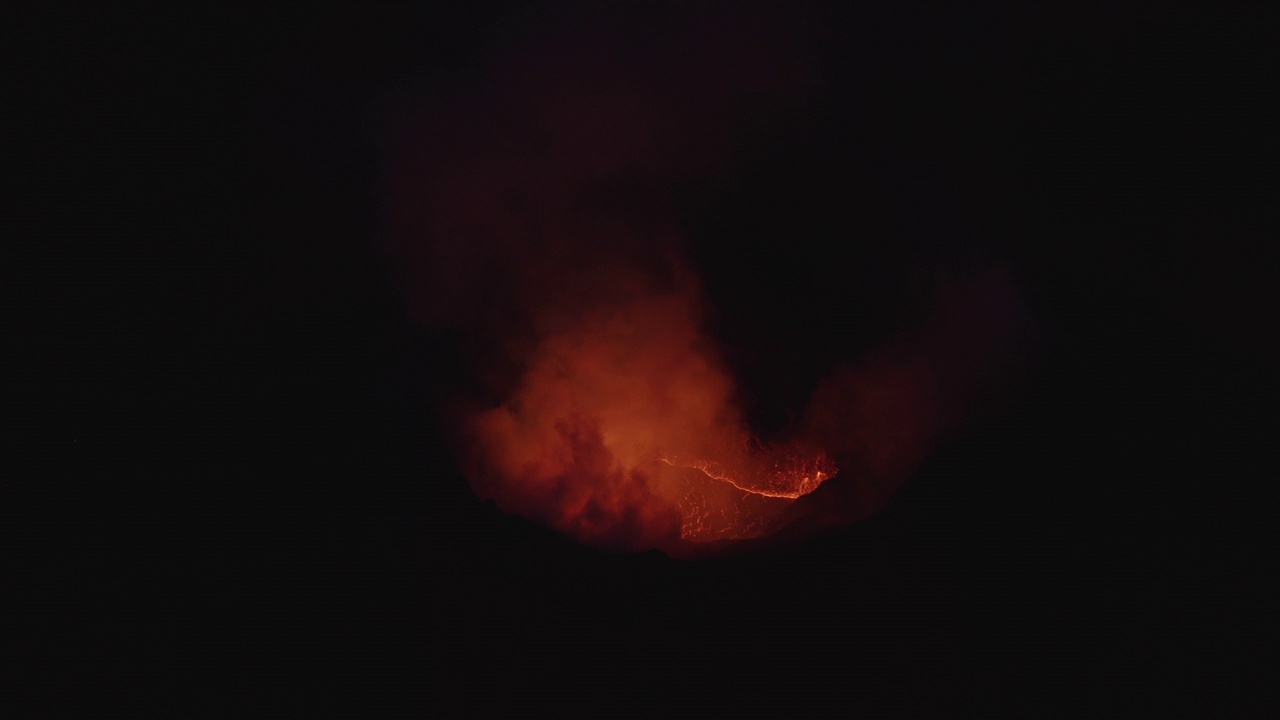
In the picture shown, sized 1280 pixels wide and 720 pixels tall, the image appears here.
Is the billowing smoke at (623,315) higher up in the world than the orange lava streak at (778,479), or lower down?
higher up

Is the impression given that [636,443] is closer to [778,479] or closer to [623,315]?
[623,315]

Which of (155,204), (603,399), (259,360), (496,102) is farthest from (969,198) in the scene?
(155,204)

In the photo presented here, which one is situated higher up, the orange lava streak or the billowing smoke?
the billowing smoke

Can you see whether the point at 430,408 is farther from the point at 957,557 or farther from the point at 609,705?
the point at 957,557

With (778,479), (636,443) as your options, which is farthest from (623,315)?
(778,479)
